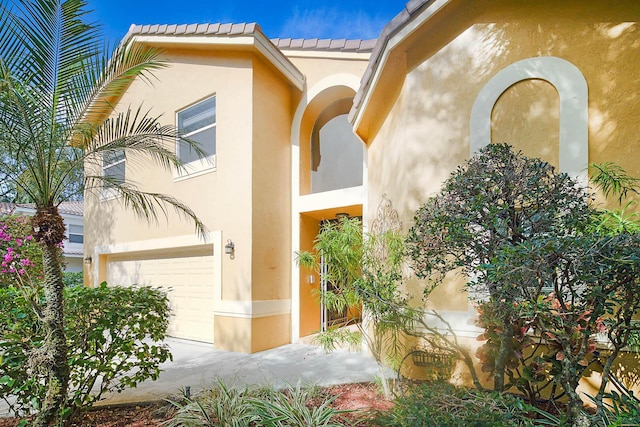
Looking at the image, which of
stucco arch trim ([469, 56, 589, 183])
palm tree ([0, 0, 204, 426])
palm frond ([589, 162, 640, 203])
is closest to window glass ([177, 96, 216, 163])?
palm tree ([0, 0, 204, 426])

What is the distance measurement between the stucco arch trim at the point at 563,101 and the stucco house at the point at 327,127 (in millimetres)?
19

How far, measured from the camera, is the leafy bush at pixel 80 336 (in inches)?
Answer: 161

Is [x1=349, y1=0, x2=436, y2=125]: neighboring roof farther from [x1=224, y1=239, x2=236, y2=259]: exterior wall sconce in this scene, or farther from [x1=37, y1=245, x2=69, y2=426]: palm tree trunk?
[x1=37, y1=245, x2=69, y2=426]: palm tree trunk

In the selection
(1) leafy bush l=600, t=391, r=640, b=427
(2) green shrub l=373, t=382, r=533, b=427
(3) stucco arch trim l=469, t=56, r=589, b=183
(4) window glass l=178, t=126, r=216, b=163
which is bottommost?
(2) green shrub l=373, t=382, r=533, b=427

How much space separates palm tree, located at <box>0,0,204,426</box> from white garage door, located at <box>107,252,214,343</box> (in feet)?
16.8

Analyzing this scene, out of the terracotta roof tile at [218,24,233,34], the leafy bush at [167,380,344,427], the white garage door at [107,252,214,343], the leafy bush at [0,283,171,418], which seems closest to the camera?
the leafy bush at [167,380,344,427]

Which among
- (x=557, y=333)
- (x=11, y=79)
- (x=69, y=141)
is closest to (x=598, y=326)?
(x=557, y=333)

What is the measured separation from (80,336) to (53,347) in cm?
39

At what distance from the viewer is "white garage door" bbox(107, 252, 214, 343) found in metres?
9.75

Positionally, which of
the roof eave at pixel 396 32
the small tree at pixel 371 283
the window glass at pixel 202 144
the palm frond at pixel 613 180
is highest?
the roof eave at pixel 396 32

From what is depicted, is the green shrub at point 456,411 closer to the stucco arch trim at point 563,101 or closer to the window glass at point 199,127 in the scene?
the stucco arch trim at point 563,101

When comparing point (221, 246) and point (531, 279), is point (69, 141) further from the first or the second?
point (531, 279)

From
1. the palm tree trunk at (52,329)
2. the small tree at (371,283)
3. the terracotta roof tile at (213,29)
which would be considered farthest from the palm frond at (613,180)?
the terracotta roof tile at (213,29)

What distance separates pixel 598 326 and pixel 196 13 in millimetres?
12915
